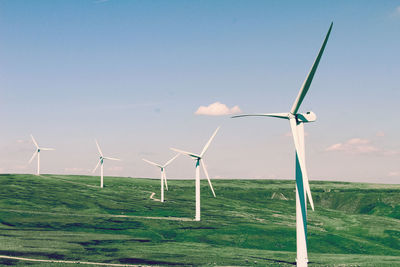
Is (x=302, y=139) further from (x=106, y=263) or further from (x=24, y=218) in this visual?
(x=24, y=218)

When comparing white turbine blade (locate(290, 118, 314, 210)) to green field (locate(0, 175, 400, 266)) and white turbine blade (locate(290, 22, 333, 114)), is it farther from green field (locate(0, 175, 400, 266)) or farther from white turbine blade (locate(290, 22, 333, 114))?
green field (locate(0, 175, 400, 266))

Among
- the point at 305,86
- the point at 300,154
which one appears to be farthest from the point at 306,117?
the point at 300,154

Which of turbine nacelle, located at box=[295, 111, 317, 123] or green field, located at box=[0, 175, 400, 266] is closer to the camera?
turbine nacelle, located at box=[295, 111, 317, 123]

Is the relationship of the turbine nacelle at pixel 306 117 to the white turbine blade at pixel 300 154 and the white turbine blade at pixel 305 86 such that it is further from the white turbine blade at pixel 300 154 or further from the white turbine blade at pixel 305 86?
the white turbine blade at pixel 305 86

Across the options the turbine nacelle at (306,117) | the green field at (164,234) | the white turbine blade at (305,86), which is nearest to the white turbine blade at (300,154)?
the turbine nacelle at (306,117)

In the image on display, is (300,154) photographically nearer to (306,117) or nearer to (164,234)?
(306,117)

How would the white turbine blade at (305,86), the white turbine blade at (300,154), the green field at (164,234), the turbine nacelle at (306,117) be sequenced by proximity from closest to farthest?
the white turbine blade at (300,154)
the white turbine blade at (305,86)
the turbine nacelle at (306,117)
the green field at (164,234)

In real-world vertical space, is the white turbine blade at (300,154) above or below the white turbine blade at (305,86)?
below

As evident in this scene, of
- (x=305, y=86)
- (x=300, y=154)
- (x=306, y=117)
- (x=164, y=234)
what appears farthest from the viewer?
(x=164, y=234)

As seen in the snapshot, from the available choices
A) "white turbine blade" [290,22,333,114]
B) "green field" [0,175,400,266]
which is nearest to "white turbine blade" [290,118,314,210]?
"white turbine blade" [290,22,333,114]

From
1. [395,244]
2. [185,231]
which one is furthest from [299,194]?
[395,244]

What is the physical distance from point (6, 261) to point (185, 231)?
55.0 m

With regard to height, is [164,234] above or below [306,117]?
below

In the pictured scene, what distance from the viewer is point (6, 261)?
62.1m
